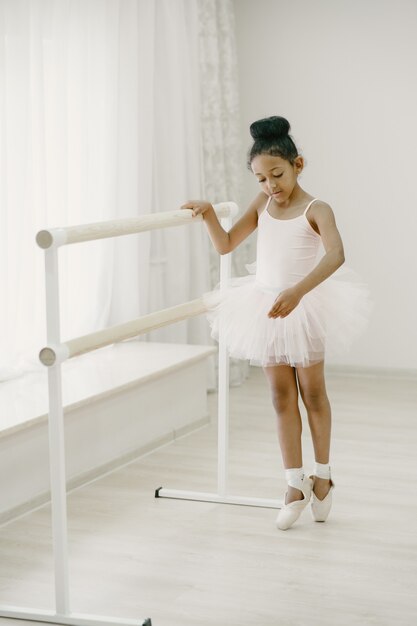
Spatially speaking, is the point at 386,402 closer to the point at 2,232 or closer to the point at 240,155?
the point at 240,155

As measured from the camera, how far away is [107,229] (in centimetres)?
226

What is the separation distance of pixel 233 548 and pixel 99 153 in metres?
1.99

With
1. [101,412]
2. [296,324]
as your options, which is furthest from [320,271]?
[101,412]

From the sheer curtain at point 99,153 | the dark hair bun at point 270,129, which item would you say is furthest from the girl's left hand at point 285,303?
the sheer curtain at point 99,153

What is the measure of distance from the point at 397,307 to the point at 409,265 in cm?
22

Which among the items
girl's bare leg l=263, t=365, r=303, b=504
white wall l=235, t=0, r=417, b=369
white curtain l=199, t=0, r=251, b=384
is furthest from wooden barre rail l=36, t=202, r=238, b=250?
white wall l=235, t=0, r=417, b=369

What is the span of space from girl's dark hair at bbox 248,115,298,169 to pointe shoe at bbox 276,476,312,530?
2.94ft

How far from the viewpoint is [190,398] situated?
398 cm

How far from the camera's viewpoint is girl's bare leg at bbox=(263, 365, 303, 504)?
2.79 m

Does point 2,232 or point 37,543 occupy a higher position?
point 2,232

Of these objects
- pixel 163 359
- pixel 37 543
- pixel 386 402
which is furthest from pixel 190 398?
pixel 37 543

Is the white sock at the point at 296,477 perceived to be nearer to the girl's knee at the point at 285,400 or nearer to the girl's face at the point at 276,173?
the girl's knee at the point at 285,400

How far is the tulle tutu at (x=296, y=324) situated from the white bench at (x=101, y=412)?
26.6 inches

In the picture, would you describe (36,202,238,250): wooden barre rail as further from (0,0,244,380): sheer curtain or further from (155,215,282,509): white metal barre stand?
(0,0,244,380): sheer curtain
